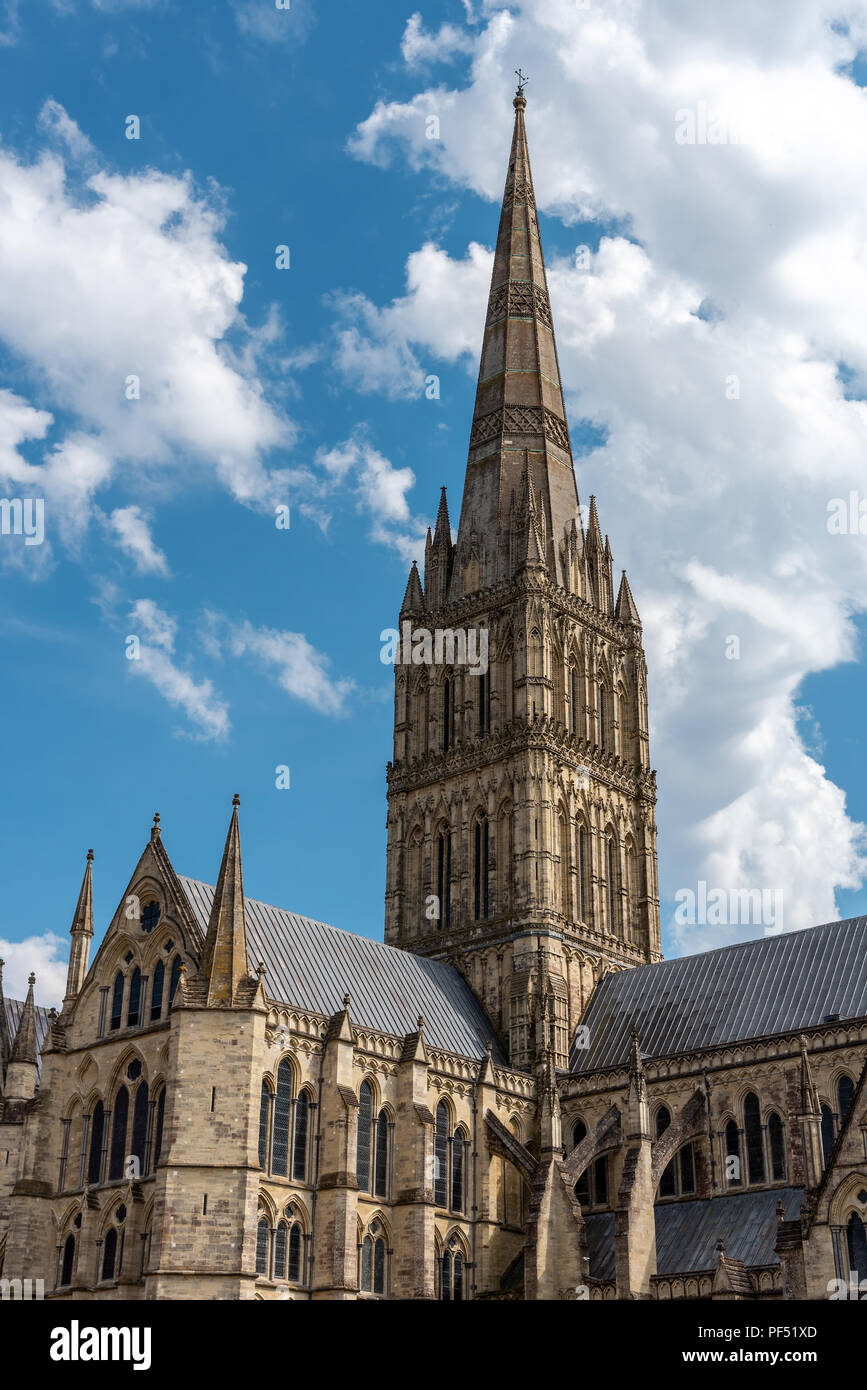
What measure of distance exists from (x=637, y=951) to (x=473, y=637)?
13.7 meters

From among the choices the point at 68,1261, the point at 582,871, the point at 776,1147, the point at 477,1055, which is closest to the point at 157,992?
the point at 68,1261

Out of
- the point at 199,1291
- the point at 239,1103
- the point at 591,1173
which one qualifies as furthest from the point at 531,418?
the point at 199,1291

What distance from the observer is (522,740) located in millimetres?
57062

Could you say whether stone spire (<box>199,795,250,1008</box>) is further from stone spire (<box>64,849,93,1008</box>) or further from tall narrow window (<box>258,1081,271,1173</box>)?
stone spire (<box>64,849,93,1008</box>)

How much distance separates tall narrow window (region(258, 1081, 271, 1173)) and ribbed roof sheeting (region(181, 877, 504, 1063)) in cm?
301

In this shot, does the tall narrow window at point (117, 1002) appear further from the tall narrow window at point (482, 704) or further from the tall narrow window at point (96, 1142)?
the tall narrow window at point (482, 704)

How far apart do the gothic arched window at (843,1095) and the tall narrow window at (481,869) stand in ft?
52.7

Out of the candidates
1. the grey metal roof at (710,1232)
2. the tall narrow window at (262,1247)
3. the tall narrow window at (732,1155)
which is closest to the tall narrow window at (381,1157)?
the tall narrow window at (262,1247)

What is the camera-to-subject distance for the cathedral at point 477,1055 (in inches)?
1563

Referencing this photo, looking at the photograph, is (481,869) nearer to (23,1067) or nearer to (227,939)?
(23,1067)

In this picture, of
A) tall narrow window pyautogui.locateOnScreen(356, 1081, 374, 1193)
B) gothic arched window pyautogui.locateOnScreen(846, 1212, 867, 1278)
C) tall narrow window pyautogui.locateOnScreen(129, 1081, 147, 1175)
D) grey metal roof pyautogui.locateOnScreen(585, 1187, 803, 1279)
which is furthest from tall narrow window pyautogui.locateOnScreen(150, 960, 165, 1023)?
gothic arched window pyautogui.locateOnScreen(846, 1212, 867, 1278)

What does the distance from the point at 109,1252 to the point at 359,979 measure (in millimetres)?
11651

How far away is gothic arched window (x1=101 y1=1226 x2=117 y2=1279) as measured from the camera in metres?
40.9

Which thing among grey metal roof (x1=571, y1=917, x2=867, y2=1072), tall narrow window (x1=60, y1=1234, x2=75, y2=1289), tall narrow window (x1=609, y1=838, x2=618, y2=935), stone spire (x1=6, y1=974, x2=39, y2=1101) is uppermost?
tall narrow window (x1=609, y1=838, x2=618, y2=935)
